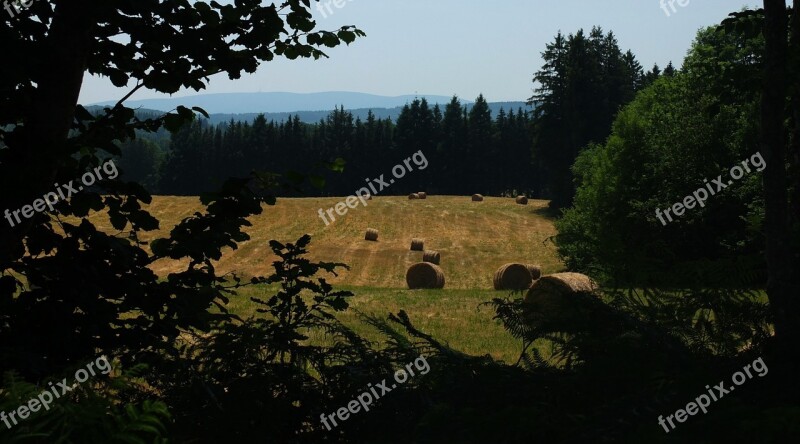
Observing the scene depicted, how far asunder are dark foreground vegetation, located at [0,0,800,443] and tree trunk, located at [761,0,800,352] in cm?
1

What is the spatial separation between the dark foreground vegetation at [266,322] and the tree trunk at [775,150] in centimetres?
1

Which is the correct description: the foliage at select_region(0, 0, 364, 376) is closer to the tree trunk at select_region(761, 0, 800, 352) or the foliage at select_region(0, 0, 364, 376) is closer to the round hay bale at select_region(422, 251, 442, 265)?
the tree trunk at select_region(761, 0, 800, 352)

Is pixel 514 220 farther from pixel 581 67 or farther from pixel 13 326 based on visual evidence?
pixel 13 326

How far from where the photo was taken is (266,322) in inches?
161

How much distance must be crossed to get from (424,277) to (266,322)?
1323 inches

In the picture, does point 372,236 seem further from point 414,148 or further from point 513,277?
point 414,148

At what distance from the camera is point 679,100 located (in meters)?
38.8

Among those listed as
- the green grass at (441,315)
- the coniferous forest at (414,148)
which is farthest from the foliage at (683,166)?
the coniferous forest at (414,148)

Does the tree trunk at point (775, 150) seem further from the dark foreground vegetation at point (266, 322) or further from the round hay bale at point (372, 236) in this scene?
the round hay bale at point (372, 236)

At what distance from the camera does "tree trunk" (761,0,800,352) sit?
424 centimetres

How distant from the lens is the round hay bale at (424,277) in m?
37.4

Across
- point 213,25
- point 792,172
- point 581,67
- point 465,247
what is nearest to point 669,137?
point 465,247

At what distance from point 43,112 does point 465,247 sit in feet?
→ 154

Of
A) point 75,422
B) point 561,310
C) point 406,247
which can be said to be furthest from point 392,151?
point 75,422
